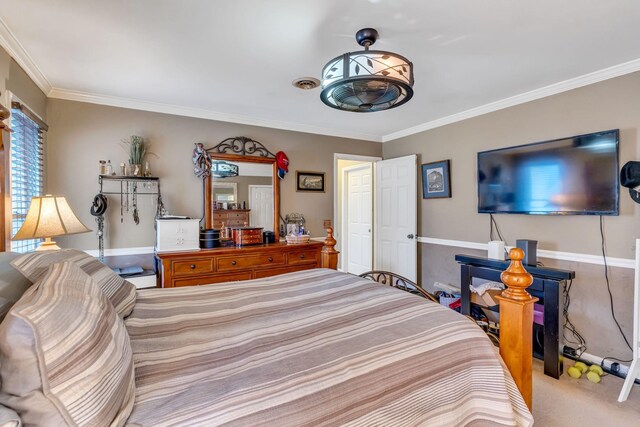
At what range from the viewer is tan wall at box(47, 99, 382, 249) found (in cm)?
295

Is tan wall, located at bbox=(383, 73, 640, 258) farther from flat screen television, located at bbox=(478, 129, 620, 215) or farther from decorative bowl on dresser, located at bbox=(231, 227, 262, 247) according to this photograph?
decorative bowl on dresser, located at bbox=(231, 227, 262, 247)

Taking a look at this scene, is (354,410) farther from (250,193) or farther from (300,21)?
(250,193)

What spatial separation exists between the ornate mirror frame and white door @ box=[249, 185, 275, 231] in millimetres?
65

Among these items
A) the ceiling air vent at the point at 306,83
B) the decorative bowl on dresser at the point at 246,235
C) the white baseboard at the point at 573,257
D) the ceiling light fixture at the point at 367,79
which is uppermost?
the ceiling air vent at the point at 306,83

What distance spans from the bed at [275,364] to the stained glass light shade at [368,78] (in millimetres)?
1161

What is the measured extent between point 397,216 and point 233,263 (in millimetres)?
2372

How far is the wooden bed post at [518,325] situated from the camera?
1410mm

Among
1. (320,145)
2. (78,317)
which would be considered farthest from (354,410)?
(320,145)

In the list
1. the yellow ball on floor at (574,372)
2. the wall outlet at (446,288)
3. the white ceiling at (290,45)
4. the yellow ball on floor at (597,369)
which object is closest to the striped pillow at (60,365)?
the white ceiling at (290,45)

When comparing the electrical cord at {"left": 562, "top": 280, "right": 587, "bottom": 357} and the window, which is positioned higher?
the window

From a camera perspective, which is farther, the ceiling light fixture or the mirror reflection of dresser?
the mirror reflection of dresser

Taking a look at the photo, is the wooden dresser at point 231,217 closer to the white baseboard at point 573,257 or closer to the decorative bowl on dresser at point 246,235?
the decorative bowl on dresser at point 246,235

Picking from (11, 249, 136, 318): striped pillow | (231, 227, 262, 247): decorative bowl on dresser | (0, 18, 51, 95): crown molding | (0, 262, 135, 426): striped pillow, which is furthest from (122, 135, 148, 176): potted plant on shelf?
(0, 262, 135, 426): striped pillow

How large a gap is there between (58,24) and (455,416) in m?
2.96
